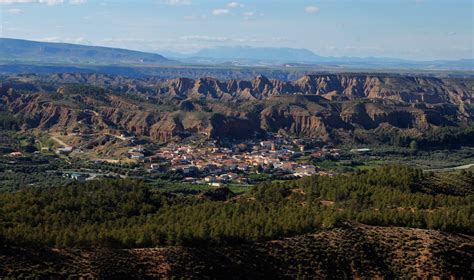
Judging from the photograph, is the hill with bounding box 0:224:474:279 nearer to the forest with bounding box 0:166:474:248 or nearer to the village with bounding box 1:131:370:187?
the forest with bounding box 0:166:474:248

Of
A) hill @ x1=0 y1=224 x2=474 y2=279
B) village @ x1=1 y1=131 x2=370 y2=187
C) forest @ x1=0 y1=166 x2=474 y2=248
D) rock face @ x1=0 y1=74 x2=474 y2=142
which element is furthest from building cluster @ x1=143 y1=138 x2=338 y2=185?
hill @ x1=0 y1=224 x2=474 y2=279

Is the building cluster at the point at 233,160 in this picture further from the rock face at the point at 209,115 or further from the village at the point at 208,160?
the rock face at the point at 209,115

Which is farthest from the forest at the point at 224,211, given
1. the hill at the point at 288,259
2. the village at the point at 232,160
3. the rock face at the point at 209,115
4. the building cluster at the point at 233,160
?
the rock face at the point at 209,115

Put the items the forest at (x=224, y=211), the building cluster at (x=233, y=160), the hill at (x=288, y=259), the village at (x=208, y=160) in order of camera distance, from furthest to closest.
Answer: the building cluster at (x=233, y=160)
the village at (x=208, y=160)
the forest at (x=224, y=211)
the hill at (x=288, y=259)

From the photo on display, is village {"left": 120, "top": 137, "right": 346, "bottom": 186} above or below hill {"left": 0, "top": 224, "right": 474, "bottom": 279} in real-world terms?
below

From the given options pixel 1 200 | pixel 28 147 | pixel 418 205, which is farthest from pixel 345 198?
pixel 28 147

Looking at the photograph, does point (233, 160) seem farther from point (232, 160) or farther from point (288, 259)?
point (288, 259)

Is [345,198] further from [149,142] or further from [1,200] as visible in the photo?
[149,142]

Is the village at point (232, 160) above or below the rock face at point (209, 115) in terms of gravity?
below

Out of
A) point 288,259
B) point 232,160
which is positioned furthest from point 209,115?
point 288,259
